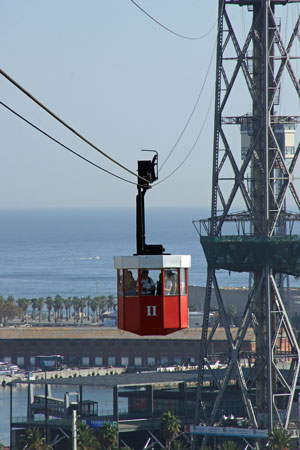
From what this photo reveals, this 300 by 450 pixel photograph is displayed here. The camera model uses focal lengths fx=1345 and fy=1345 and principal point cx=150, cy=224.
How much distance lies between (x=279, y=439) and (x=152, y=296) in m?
53.0

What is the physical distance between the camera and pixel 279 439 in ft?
279

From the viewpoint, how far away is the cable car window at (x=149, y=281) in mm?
34000

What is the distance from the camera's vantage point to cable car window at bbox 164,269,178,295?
3412cm

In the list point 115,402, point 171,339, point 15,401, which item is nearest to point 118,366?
point 171,339

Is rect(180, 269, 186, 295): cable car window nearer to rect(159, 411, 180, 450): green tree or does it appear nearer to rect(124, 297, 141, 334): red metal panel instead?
rect(124, 297, 141, 334): red metal panel

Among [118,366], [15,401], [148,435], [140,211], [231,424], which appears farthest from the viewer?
[118,366]

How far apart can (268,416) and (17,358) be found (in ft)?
376

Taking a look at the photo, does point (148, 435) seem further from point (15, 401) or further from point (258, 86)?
point (15, 401)

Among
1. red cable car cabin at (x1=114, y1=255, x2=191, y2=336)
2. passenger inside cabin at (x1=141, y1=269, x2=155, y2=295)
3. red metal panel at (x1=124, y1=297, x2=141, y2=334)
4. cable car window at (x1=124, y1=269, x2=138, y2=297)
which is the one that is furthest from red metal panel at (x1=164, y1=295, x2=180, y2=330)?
cable car window at (x1=124, y1=269, x2=138, y2=297)

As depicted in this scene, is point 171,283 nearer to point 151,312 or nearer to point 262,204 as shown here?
point 151,312

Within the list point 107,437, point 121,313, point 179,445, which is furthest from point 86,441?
point 121,313

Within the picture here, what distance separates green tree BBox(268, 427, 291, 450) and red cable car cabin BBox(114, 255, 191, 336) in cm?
5205

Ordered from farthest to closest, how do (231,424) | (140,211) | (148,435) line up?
(148,435) < (231,424) < (140,211)

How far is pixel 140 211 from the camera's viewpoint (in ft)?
101
